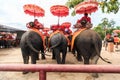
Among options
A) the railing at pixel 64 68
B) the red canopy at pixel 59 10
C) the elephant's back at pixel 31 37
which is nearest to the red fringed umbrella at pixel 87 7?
the red canopy at pixel 59 10

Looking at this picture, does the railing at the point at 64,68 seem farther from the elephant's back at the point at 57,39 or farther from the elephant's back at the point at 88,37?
the elephant's back at the point at 57,39

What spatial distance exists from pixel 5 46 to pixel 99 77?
50.0 feet

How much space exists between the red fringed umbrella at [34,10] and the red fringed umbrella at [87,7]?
1.47 meters

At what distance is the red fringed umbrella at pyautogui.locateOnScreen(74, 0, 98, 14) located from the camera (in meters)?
7.21

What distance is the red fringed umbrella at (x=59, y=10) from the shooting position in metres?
7.67

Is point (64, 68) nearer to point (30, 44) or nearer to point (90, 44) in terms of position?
point (90, 44)

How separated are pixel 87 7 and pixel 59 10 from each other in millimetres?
1022

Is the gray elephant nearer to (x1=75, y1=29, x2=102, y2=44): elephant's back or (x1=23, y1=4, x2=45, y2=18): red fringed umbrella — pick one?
(x1=75, y1=29, x2=102, y2=44): elephant's back

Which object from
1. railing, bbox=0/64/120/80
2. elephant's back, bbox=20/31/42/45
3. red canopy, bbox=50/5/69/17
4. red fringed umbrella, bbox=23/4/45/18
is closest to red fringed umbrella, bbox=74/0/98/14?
red canopy, bbox=50/5/69/17

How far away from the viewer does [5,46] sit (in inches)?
774

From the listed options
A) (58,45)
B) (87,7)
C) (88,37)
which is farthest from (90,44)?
(87,7)

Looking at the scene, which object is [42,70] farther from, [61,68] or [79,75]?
[79,75]

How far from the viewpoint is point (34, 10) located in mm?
8109

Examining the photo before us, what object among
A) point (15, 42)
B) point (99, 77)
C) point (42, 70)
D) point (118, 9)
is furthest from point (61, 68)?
point (15, 42)
